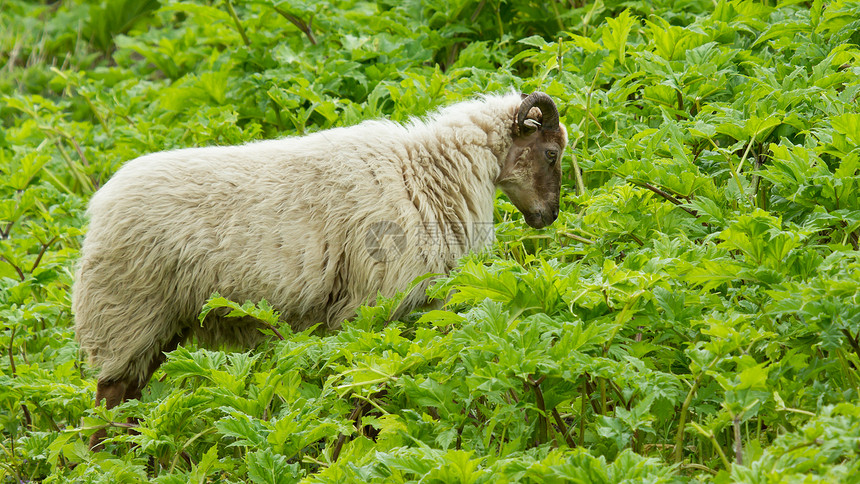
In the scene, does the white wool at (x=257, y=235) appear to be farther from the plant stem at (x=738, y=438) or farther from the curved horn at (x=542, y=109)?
the plant stem at (x=738, y=438)

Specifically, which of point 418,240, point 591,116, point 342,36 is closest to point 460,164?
point 418,240

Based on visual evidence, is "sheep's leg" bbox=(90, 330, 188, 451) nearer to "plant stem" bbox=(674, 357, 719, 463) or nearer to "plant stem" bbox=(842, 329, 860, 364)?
"plant stem" bbox=(674, 357, 719, 463)

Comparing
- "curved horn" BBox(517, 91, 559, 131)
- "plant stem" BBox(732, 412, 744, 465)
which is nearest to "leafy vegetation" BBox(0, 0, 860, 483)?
"plant stem" BBox(732, 412, 744, 465)

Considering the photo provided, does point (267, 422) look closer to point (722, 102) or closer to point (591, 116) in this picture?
point (591, 116)

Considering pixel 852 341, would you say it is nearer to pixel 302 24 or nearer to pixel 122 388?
pixel 122 388

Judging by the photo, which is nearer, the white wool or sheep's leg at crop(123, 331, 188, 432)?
the white wool

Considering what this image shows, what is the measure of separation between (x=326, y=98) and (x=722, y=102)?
273 centimetres

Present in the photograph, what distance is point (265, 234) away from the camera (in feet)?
14.9

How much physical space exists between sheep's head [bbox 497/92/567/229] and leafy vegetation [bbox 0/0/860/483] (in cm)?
14

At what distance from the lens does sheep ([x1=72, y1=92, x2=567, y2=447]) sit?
445 centimetres

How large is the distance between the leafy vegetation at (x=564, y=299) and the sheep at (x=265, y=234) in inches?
7.9

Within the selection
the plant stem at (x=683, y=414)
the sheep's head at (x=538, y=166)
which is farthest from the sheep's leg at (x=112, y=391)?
the plant stem at (x=683, y=414)

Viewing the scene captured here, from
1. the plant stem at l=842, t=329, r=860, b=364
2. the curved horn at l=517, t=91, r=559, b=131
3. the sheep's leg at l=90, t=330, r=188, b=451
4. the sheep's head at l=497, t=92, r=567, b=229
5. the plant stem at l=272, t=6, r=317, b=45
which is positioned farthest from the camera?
the plant stem at l=272, t=6, r=317, b=45

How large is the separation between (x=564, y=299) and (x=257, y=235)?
1947 millimetres
